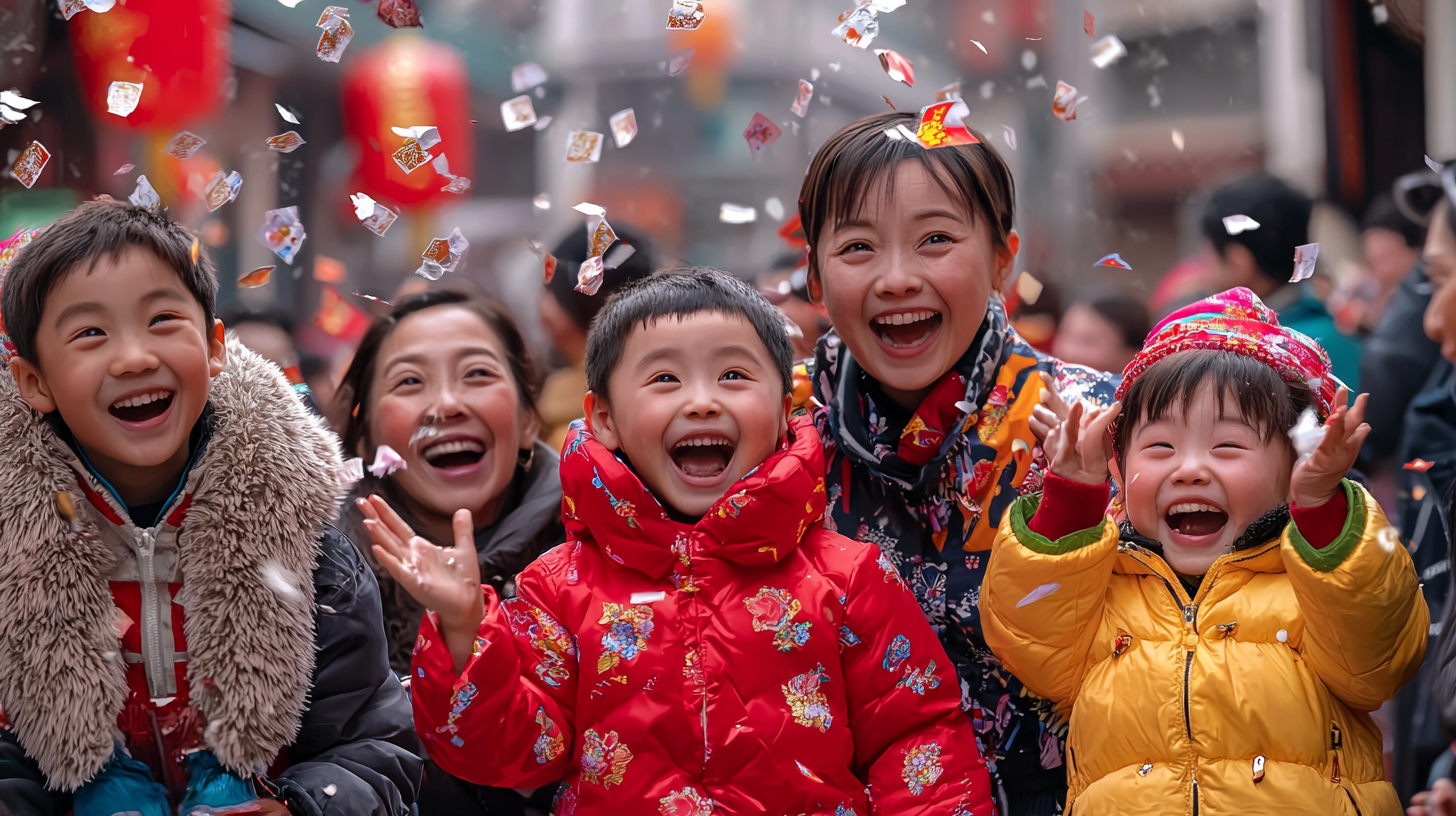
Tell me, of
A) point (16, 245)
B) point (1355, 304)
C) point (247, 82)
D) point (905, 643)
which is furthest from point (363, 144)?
point (905, 643)

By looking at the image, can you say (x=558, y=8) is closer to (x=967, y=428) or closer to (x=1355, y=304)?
(x=1355, y=304)

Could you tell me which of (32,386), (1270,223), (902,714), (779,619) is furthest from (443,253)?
(1270,223)

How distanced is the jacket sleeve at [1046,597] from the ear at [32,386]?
180cm

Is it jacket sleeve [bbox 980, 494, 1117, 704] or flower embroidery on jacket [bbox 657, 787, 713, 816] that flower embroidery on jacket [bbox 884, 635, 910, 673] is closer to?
jacket sleeve [bbox 980, 494, 1117, 704]

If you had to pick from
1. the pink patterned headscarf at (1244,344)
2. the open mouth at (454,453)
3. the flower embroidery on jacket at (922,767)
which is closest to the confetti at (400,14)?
the open mouth at (454,453)

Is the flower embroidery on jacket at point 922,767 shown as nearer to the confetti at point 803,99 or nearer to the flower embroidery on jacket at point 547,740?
the flower embroidery on jacket at point 547,740

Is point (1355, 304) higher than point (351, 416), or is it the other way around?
point (351, 416)

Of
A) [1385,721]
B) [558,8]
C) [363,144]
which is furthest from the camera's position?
[558,8]

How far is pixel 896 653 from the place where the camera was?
256cm

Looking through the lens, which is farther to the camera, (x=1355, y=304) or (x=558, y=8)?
(x=558, y=8)

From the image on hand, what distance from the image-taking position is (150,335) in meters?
2.59

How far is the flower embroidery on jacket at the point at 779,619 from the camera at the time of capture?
2541mm

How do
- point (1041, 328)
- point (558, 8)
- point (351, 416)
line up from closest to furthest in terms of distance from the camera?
point (351, 416)
point (1041, 328)
point (558, 8)

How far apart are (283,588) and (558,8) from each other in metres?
11.4
